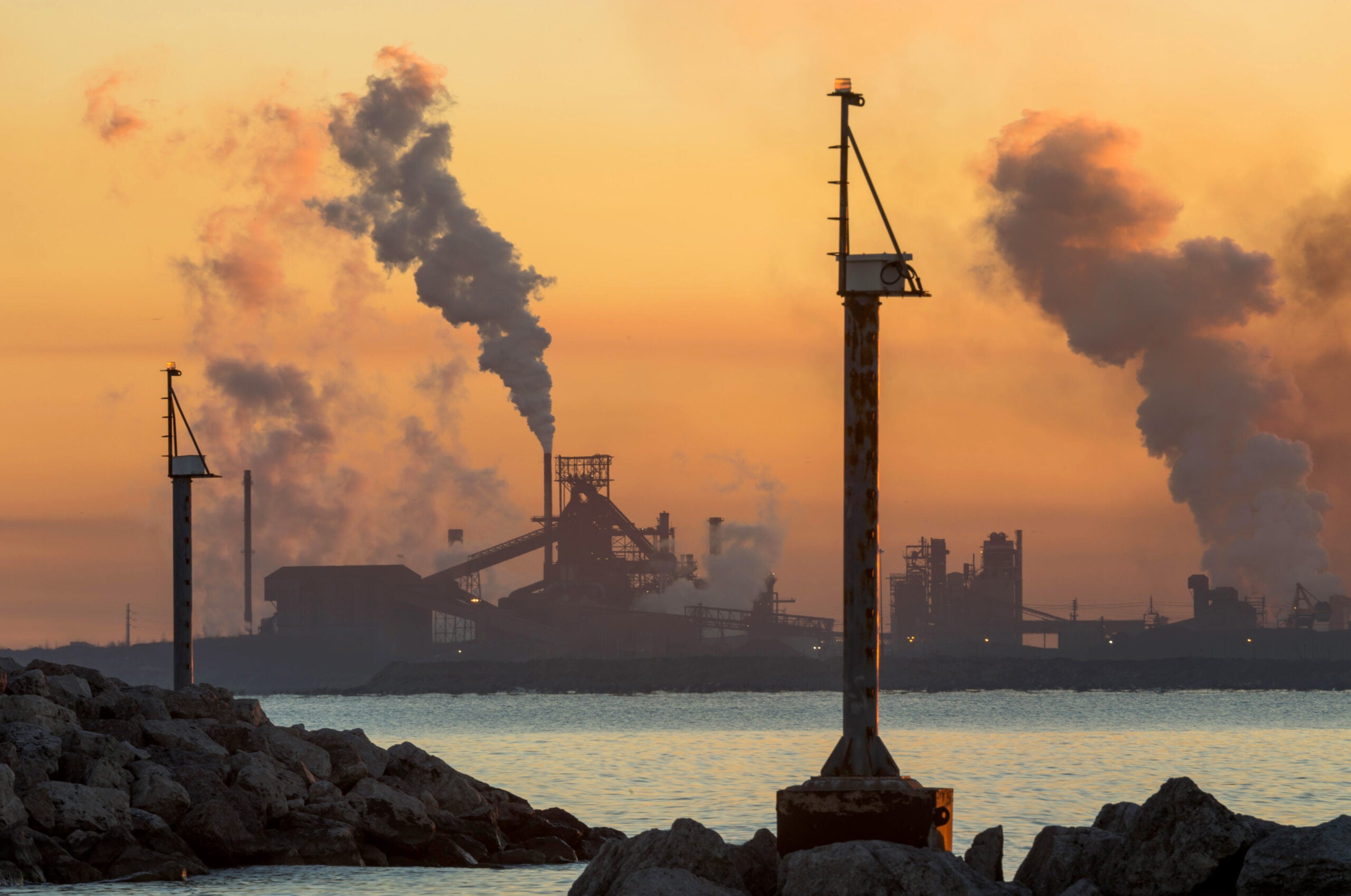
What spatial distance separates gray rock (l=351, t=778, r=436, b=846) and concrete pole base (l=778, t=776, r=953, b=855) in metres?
8.71

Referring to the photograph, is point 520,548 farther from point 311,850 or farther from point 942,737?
point 311,850

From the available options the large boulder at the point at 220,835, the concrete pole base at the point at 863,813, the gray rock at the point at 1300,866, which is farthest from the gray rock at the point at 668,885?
the large boulder at the point at 220,835

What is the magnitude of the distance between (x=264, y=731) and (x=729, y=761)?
25596 mm

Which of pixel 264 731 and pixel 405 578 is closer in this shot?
pixel 264 731

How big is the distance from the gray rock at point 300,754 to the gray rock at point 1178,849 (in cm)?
A: 1251

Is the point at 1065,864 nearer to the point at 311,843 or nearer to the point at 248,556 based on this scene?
the point at 311,843

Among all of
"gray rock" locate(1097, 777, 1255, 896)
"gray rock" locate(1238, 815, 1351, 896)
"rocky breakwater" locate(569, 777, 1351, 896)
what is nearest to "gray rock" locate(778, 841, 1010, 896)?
"rocky breakwater" locate(569, 777, 1351, 896)

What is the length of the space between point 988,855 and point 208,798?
1007 cm

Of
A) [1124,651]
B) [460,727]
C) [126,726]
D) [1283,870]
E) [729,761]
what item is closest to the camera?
[1283,870]

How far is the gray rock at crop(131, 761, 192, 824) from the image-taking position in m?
19.0

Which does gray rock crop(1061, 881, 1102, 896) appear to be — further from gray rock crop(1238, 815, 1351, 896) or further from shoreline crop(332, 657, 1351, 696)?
shoreline crop(332, 657, 1351, 696)

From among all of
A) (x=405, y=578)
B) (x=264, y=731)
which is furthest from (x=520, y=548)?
(x=264, y=731)

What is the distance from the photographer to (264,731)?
22812 mm

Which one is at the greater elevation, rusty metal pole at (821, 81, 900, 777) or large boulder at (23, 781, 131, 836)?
rusty metal pole at (821, 81, 900, 777)
